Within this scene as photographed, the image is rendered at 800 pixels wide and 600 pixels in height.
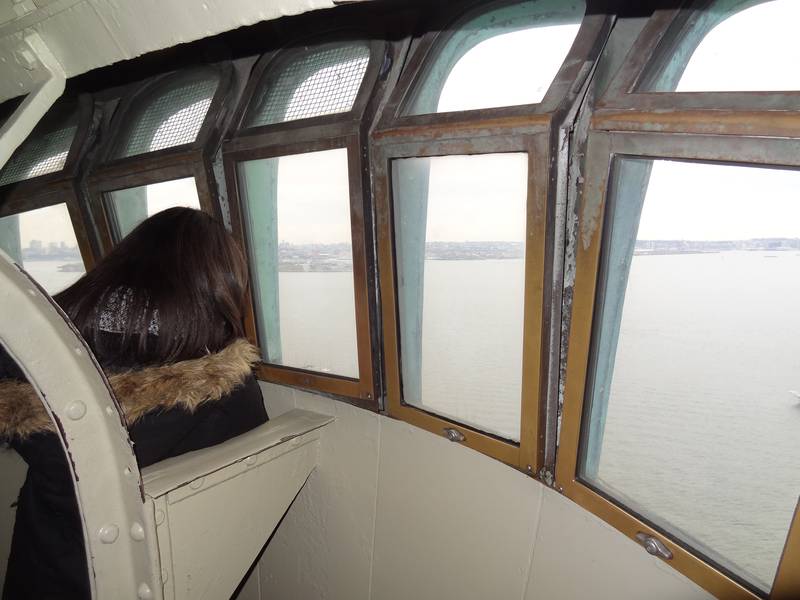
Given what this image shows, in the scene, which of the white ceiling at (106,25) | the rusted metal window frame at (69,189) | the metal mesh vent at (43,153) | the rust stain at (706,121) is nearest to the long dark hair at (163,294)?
the white ceiling at (106,25)

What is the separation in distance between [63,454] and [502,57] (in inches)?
59.7

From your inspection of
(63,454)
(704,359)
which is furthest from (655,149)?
(63,454)

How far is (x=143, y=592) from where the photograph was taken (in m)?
1.06

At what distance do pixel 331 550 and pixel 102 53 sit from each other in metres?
2.11

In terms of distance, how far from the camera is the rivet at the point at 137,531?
1029 mm

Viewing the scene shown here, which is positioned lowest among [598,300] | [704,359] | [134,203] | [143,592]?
[143,592]

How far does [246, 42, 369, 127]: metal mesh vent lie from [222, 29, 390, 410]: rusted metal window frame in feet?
0.11

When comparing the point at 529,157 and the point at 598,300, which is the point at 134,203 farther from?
the point at 598,300

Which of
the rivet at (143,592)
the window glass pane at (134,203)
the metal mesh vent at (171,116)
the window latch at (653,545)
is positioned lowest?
the rivet at (143,592)

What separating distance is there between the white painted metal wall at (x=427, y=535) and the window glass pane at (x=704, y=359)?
0.17m

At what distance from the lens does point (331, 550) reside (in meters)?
2.34

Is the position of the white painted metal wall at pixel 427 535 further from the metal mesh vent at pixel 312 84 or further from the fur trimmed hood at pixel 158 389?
the metal mesh vent at pixel 312 84

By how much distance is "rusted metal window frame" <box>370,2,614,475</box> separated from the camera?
1298mm

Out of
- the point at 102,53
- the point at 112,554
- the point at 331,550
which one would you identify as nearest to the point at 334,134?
the point at 102,53
